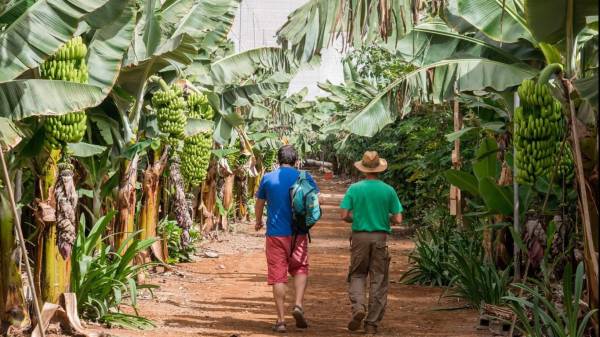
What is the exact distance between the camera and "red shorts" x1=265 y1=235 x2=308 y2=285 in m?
10.0

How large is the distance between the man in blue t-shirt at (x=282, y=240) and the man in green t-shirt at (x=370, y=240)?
511 millimetres

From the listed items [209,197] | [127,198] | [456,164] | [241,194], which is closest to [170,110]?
[127,198]

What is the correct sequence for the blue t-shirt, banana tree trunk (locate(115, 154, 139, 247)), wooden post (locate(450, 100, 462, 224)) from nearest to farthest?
the blue t-shirt < banana tree trunk (locate(115, 154, 139, 247)) < wooden post (locate(450, 100, 462, 224))

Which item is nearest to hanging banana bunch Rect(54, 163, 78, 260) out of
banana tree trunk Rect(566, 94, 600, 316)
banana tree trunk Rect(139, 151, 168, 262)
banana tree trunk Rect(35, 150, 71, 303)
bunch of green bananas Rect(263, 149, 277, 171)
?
banana tree trunk Rect(35, 150, 71, 303)

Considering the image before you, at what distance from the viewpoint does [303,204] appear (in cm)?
996

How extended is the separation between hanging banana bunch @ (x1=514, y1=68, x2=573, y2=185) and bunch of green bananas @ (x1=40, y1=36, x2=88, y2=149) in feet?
12.0

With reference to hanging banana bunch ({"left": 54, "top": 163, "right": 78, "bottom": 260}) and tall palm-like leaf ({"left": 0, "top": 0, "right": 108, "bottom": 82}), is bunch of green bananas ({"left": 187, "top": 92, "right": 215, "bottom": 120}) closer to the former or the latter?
hanging banana bunch ({"left": 54, "top": 163, "right": 78, "bottom": 260})

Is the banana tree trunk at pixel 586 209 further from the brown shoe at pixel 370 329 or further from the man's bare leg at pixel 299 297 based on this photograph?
the man's bare leg at pixel 299 297

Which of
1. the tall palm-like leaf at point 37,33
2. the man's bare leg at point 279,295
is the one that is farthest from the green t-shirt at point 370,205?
the tall palm-like leaf at point 37,33

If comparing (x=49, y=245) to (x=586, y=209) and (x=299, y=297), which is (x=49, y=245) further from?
(x=586, y=209)

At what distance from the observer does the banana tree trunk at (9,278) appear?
8.69 metres

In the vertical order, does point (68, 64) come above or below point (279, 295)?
above

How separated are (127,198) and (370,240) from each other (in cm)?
353

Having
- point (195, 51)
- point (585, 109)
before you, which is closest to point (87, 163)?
point (195, 51)
